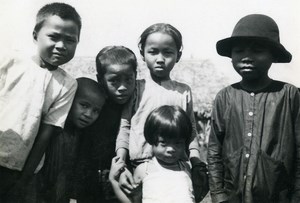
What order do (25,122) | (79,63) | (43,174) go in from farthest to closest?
(79,63) → (43,174) → (25,122)

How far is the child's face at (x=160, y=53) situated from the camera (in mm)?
2055

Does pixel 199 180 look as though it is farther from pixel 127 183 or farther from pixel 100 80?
pixel 100 80

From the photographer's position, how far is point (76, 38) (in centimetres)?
201

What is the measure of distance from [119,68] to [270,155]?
87 cm

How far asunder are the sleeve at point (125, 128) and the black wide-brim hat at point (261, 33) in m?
0.62

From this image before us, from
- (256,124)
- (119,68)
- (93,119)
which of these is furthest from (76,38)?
(256,124)

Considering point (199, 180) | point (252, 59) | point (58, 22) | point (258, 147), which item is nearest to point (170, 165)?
point (199, 180)

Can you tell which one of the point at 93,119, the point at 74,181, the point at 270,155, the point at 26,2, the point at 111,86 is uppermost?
the point at 26,2

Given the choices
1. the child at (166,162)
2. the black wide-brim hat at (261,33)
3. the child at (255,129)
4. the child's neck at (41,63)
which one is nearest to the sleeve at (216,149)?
the child at (255,129)

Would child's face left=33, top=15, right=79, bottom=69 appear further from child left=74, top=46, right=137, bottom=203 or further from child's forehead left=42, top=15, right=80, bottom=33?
child left=74, top=46, right=137, bottom=203

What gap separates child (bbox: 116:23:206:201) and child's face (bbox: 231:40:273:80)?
1.09 ft

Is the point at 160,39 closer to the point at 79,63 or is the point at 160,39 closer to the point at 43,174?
the point at 43,174

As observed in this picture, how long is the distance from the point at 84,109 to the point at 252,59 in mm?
894

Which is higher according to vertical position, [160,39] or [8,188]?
[160,39]
